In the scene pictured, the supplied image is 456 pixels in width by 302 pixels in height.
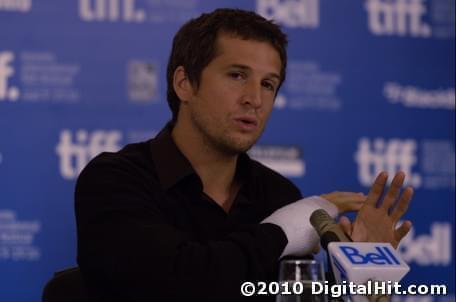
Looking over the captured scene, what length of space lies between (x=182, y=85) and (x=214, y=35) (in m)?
0.18

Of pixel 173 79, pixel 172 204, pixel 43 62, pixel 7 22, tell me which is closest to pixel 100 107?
pixel 43 62

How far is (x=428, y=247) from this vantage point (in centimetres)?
365

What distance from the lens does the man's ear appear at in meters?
2.39

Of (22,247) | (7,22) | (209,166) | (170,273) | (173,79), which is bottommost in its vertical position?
(22,247)

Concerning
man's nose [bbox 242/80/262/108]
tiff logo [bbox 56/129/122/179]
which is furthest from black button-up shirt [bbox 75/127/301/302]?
tiff logo [bbox 56/129/122/179]

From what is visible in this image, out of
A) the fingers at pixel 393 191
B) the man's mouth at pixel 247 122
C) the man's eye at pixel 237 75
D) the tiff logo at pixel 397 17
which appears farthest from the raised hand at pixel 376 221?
the tiff logo at pixel 397 17

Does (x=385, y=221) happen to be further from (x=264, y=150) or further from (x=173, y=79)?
(x=264, y=150)

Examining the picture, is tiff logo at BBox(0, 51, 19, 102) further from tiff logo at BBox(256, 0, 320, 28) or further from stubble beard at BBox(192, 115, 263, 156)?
stubble beard at BBox(192, 115, 263, 156)

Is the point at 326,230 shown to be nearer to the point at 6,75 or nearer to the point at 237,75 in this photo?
the point at 237,75

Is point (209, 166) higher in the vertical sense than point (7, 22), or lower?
lower

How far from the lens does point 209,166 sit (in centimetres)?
230

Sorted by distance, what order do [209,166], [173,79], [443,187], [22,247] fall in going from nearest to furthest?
[209,166]
[173,79]
[22,247]
[443,187]

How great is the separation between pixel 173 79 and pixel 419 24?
1686 millimetres

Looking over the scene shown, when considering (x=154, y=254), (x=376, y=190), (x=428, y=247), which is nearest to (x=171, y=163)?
(x=154, y=254)
